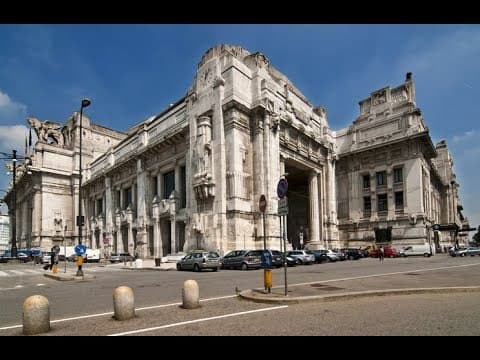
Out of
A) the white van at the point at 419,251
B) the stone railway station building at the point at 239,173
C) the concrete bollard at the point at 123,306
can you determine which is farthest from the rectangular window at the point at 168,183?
the concrete bollard at the point at 123,306

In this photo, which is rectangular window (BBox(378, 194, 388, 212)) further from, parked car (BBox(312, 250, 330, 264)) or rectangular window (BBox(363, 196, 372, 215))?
parked car (BBox(312, 250, 330, 264))

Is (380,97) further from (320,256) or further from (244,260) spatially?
(244,260)

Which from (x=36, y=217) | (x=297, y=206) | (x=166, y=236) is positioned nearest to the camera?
(x=166, y=236)

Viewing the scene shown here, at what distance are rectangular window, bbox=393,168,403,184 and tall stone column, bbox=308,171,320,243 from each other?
12.6 meters

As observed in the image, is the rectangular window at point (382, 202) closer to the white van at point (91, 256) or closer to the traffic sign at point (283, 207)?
the white van at point (91, 256)

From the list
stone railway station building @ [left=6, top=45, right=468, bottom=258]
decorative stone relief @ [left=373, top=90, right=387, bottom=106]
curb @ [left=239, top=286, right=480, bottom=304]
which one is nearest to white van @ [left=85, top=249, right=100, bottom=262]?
stone railway station building @ [left=6, top=45, right=468, bottom=258]

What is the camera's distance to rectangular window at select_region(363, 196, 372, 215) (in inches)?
2289

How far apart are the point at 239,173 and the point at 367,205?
100 feet

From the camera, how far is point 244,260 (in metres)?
26.6

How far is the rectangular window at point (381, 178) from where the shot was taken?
57.1m

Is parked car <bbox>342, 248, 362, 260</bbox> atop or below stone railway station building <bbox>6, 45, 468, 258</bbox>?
below

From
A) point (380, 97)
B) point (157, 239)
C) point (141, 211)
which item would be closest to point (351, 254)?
point (157, 239)

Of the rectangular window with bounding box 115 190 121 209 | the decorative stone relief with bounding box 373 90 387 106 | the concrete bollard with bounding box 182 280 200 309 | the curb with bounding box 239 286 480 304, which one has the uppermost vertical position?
the decorative stone relief with bounding box 373 90 387 106

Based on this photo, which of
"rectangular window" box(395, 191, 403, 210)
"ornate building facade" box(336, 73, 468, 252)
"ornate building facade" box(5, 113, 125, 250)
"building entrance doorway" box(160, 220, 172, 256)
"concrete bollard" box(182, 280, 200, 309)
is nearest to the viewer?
"concrete bollard" box(182, 280, 200, 309)
